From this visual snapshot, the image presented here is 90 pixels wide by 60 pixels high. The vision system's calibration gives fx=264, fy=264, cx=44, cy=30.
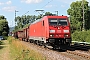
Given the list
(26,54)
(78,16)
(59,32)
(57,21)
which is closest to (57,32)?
(59,32)

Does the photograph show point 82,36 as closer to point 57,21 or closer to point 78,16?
point 57,21

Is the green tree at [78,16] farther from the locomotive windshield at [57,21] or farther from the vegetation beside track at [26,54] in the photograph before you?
the vegetation beside track at [26,54]

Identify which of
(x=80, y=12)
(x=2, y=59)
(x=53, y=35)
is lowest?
(x=2, y=59)

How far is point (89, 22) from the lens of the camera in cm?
8919

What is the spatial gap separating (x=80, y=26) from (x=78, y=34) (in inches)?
1856

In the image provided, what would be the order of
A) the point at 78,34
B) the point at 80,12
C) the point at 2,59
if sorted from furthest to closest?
the point at 80,12
the point at 78,34
the point at 2,59

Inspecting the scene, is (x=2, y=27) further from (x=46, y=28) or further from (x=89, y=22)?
(x=46, y=28)

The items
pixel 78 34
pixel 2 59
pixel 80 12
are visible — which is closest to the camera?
Result: pixel 2 59

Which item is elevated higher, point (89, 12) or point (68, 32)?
point (89, 12)

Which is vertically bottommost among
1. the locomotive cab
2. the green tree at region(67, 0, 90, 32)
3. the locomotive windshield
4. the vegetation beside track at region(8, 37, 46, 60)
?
the vegetation beside track at region(8, 37, 46, 60)

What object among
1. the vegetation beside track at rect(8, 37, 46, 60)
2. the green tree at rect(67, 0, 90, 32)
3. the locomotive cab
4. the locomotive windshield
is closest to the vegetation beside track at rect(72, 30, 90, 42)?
the locomotive windshield

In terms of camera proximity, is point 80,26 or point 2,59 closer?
point 2,59

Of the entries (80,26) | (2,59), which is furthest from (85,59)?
(80,26)

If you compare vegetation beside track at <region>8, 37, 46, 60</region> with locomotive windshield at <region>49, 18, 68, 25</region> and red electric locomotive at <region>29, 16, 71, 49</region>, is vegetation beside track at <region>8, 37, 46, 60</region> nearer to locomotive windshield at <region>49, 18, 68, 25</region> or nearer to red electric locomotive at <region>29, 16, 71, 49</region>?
red electric locomotive at <region>29, 16, 71, 49</region>
